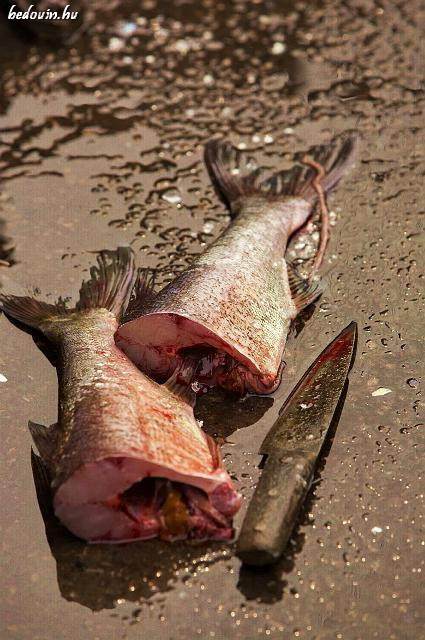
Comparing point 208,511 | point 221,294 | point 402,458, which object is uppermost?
point 221,294

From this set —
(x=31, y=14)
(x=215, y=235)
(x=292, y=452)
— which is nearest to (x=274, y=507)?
(x=292, y=452)

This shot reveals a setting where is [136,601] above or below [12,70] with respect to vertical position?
below

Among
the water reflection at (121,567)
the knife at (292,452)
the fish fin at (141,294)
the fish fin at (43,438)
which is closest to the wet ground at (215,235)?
the water reflection at (121,567)

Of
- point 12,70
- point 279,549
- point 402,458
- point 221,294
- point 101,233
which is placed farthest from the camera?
point 12,70

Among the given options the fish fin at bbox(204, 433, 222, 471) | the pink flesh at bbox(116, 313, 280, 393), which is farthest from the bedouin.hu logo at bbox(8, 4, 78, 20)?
the fish fin at bbox(204, 433, 222, 471)

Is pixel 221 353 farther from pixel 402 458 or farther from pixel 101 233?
pixel 101 233

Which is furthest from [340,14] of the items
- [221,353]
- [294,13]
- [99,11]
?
[221,353]
